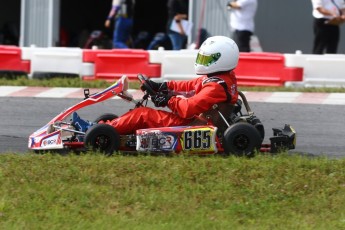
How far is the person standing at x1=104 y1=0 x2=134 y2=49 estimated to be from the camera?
15672 millimetres

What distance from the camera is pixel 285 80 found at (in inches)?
513

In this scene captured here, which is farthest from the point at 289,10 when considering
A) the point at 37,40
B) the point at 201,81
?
the point at 201,81

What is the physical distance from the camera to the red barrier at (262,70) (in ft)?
42.9

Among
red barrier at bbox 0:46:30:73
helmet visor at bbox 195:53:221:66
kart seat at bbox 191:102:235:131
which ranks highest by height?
helmet visor at bbox 195:53:221:66

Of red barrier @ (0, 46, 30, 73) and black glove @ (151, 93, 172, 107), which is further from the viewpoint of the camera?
red barrier @ (0, 46, 30, 73)

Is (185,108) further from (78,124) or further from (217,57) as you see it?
(78,124)

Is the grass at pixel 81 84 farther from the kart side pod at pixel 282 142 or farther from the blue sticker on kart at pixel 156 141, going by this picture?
the blue sticker on kart at pixel 156 141

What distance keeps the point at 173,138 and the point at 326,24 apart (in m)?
6.26

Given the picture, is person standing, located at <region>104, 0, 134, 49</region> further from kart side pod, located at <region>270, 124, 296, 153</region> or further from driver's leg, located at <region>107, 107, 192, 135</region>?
kart side pod, located at <region>270, 124, 296, 153</region>

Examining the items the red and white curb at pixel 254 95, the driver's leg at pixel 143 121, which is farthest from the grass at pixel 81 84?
the driver's leg at pixel 143 121

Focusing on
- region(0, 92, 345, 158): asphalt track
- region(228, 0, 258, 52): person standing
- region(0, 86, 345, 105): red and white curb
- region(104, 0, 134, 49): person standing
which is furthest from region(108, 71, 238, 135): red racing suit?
region(104, 0, 134, 49): person standing

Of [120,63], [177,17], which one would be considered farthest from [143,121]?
[177,17]

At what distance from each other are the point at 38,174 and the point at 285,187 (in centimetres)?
181

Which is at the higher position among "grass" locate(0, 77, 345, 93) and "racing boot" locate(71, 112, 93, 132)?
"grass" locate(0, 77, 345, 93)
